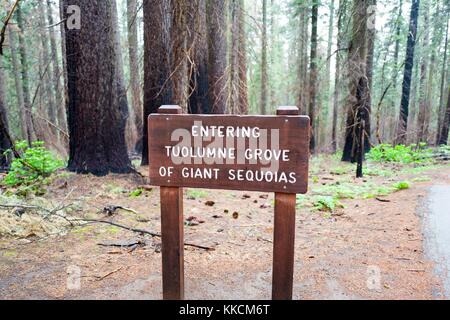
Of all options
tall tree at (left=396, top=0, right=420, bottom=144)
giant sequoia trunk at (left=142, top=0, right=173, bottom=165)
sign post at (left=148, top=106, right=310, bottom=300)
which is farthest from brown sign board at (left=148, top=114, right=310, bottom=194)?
tall tree at (left=396, top=0, right=420, bottom=144)

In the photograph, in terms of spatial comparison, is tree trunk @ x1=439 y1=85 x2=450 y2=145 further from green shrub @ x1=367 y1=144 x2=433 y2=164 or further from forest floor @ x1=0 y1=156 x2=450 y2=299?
forest floor @ x1=0 y1=156 x2=450 y2=299

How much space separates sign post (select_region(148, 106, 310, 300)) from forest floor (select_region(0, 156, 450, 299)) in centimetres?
89

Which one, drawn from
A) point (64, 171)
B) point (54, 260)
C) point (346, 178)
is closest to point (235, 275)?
point (54, 260)

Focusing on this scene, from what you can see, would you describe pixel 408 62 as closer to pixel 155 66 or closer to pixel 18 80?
pixel 155 66

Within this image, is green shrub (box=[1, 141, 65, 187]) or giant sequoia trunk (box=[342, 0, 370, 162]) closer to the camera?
green shrub (box=[1, 141, 65, 187])

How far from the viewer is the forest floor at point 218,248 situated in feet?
11.4

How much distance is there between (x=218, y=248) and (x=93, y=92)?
4.27 meters

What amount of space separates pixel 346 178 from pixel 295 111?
752 cm

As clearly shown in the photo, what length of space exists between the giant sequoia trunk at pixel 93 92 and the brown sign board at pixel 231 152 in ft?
14.8

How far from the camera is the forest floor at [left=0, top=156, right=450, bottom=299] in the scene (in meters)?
3.48

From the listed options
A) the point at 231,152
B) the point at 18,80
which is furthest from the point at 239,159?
the point at 18,80

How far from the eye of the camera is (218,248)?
4543mm

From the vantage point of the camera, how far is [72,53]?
6.91 metres

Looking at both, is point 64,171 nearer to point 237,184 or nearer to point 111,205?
point 111,205
